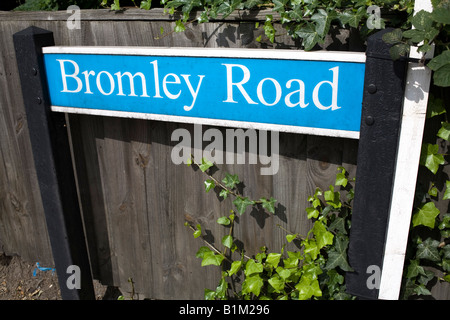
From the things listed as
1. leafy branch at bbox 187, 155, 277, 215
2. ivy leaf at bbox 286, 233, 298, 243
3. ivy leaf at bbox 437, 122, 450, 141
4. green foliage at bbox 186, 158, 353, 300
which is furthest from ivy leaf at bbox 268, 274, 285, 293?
ivy leaf at bbox 437, 122, 450, 141

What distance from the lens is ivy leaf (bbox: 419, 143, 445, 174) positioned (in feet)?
5.98

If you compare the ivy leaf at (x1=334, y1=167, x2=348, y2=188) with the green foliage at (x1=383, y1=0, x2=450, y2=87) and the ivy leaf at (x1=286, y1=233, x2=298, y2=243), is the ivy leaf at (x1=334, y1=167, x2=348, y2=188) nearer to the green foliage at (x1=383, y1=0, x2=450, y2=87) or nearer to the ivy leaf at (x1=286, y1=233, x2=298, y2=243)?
the ivy leaf at (x1=286, y1=233, x2=298, y2=243)

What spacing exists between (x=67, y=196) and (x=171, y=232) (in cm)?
58

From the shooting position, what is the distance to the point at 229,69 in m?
1.82

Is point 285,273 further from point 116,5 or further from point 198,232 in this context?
point 116,5

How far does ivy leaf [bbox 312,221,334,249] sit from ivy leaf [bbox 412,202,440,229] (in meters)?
0.35

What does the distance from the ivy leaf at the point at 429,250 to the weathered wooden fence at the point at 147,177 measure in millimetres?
273

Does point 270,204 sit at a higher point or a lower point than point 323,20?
lower

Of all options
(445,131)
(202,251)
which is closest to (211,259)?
(202,251)

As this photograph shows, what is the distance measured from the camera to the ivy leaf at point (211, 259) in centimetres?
233

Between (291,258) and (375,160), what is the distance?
0.70m

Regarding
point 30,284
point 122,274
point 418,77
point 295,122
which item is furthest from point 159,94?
point 30,284

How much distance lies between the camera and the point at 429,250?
1.98 m

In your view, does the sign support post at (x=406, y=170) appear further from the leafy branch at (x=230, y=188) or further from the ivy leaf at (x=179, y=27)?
the ivy leaf at (x=179, y=27)
